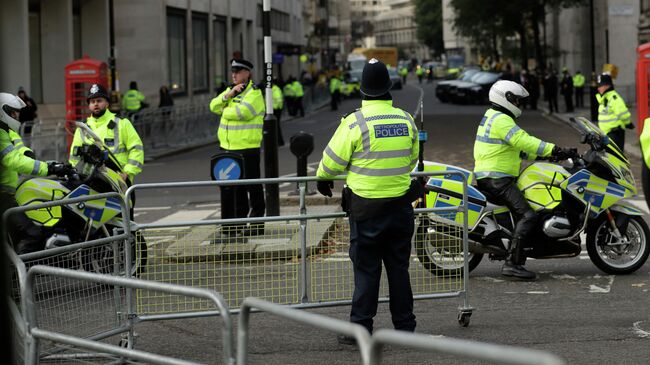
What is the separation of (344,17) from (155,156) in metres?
166

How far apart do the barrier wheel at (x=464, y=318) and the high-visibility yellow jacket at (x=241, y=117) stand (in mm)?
4932

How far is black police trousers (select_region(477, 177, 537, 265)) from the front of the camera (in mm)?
10250

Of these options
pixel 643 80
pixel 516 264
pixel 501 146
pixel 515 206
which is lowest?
pixel 516 264

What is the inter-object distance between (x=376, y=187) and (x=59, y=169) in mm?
3584

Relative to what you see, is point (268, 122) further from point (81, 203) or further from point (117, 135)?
point (81, 203)

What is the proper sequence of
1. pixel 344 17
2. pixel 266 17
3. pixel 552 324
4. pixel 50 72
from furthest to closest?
pixel 344 17, pixel 50 72, pixel 266 17, pixel 552 324

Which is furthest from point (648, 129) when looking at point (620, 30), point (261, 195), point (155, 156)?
point (620, 30)

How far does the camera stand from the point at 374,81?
756 cm

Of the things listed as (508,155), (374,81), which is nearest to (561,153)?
(508,155)

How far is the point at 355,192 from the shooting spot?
24.9 feet

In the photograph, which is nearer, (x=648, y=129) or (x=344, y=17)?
(x=648, y=129)

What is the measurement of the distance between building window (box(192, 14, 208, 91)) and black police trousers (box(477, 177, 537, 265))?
139 ft

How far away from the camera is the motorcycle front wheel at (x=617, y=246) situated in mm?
10500

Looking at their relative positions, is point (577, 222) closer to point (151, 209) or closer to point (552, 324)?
point (552, 324)
